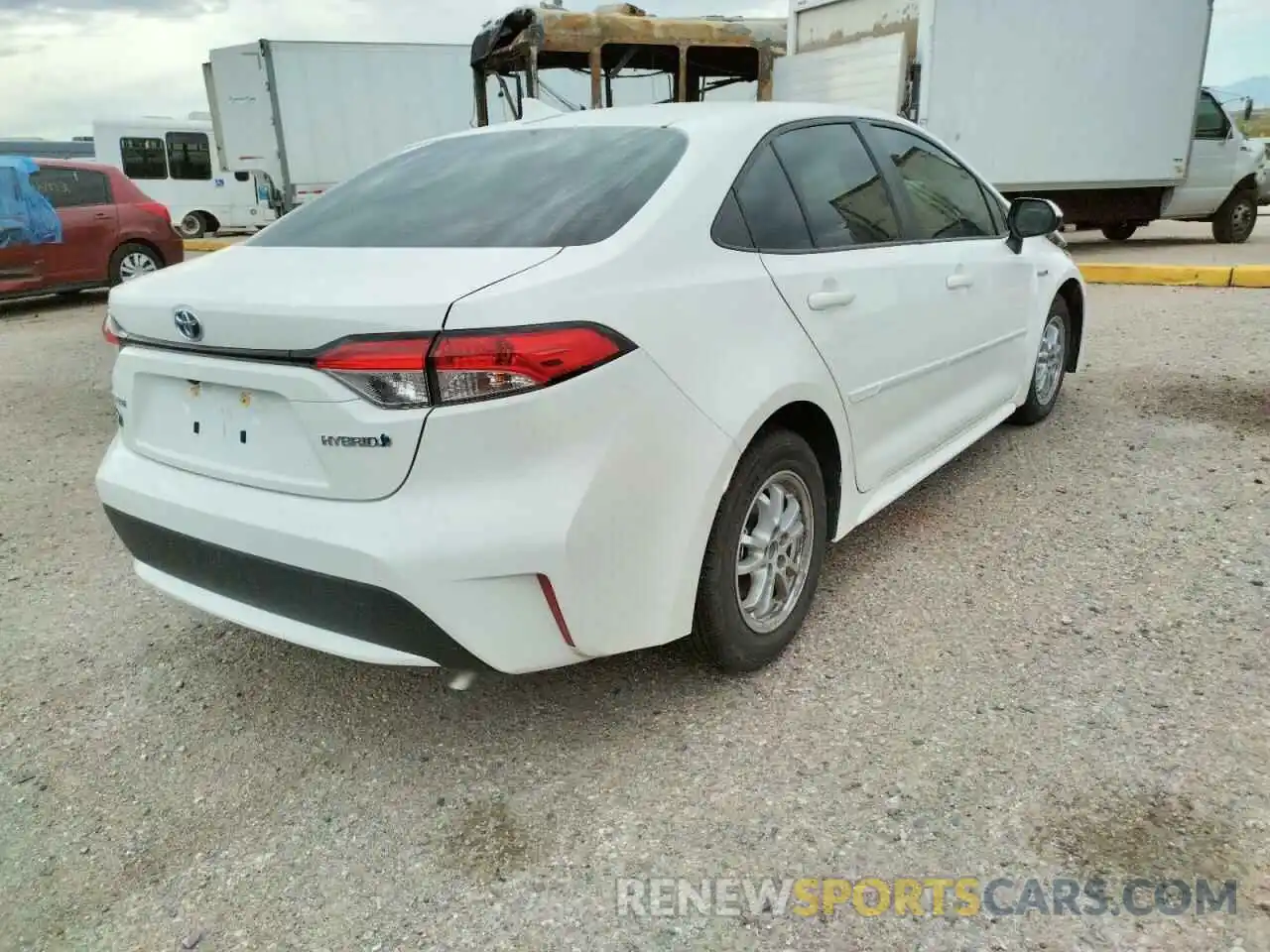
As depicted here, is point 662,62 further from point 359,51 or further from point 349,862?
point 349,862

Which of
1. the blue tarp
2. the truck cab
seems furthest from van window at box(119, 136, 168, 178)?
the truck cab

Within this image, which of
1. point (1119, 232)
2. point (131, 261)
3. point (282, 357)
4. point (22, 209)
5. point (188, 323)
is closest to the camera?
point (282, 357)

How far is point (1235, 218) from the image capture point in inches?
489

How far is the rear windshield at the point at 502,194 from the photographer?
2301 mm

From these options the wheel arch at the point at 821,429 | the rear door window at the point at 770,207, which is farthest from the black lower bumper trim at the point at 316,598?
the rear door window at the point at 770,207

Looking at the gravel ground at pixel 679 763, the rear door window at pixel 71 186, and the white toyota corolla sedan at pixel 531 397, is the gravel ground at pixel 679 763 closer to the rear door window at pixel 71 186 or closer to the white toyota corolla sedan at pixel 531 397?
the white toyota corolla sedan at pixel 531 397

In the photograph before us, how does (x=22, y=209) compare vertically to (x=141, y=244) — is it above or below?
above

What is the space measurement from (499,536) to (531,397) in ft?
0.99

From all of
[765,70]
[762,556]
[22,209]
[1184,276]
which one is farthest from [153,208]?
[1184,276]

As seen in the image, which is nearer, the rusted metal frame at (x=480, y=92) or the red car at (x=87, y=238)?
the red car at (x=87, y=238)

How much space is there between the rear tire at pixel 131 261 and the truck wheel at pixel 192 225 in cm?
949

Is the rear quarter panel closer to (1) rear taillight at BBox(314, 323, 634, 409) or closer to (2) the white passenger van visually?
(1) rear taillight at BBox(314, 323, 634, 409)

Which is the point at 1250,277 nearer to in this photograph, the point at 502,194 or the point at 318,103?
the point at 502,194

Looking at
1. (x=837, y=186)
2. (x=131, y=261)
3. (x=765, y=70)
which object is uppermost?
(x=765, y=70)
